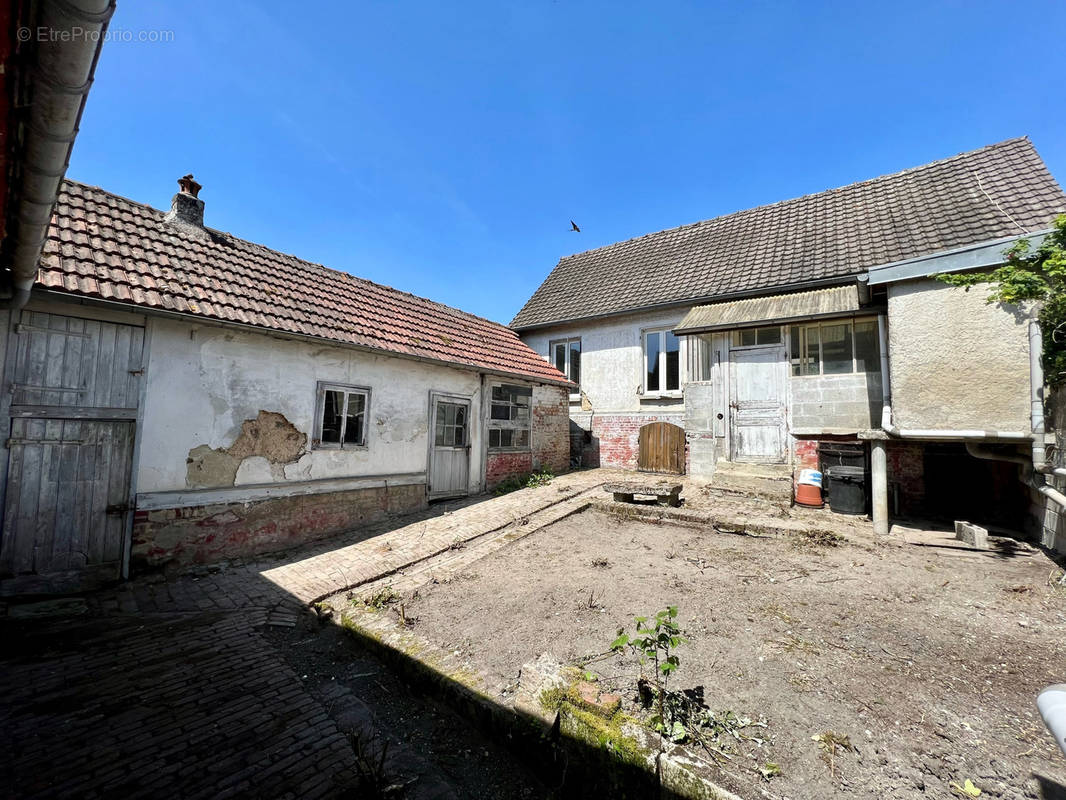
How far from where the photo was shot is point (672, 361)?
13281 millimetres

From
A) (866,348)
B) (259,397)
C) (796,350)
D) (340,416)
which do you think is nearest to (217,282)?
(259,397)

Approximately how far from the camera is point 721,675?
3.22 meters

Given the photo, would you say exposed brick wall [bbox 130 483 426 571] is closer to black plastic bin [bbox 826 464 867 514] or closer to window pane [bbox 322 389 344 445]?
window pane [bbox 322 389 344 445]

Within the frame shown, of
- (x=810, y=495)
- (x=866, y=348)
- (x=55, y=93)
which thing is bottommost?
(x=810, y=495)

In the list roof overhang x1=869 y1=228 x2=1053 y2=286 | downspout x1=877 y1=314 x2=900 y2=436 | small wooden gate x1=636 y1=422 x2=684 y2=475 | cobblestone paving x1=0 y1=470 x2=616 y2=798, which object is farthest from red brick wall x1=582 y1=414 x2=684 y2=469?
cobblestone paving x1=0 y1=470 x2=616 y2=798

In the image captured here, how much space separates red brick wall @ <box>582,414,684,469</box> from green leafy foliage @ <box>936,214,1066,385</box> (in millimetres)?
7831

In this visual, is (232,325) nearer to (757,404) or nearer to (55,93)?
(55,93)

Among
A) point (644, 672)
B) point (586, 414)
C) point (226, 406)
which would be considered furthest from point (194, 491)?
point (586, 414)

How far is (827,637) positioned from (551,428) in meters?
9.71

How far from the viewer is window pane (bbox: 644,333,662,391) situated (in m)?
13.6

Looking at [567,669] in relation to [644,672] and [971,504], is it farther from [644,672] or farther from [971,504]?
[971,504]

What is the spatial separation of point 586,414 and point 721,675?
38.6ft

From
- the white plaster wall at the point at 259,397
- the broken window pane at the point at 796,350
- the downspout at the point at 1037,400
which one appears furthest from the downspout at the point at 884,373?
the white plaster wall at the point at 259,397

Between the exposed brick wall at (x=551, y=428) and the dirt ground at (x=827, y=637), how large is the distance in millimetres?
5971
